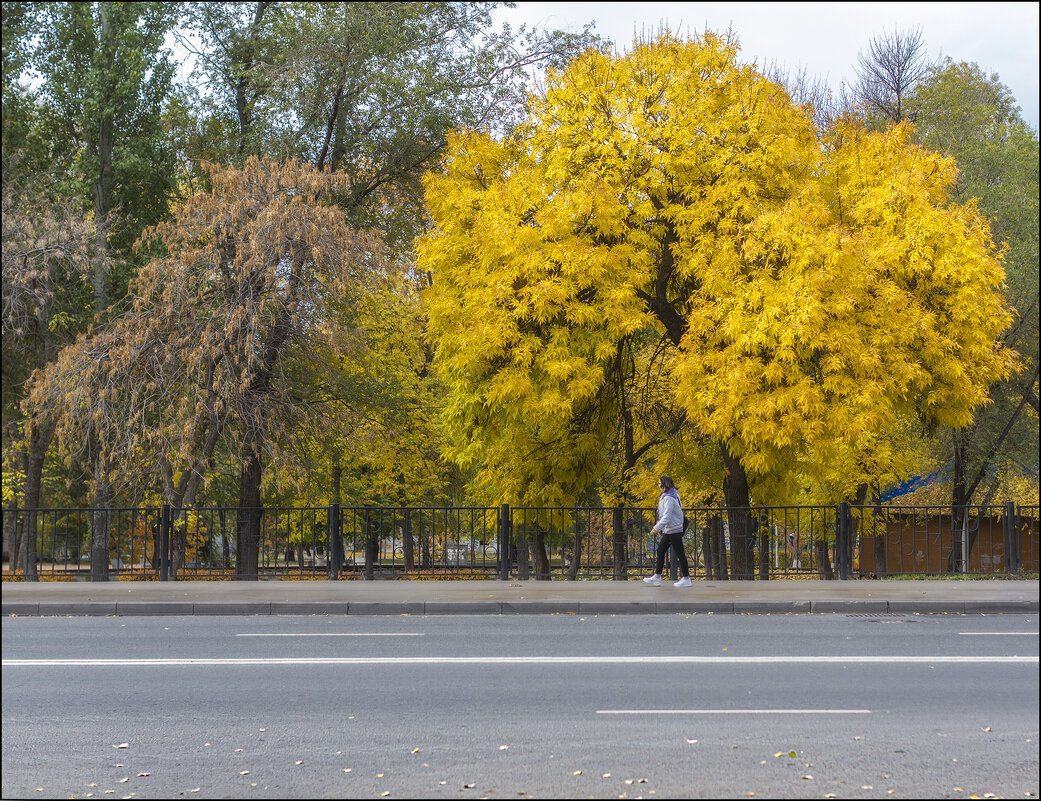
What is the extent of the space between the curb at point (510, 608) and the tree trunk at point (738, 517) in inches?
166

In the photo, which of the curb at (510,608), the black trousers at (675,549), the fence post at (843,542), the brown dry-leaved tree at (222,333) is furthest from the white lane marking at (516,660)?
the brown dry-leaved tree at (222,333)

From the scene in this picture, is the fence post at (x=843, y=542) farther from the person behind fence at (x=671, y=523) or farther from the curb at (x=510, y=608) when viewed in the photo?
the curb at (x=510, y=608)

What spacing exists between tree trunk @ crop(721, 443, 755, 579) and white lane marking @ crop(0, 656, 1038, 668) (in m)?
8.20

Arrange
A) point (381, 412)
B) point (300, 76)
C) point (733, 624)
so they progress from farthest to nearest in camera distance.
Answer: point (381, 412) < point (300, 76) < point (733, 624)

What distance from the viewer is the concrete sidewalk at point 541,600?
13.3 m

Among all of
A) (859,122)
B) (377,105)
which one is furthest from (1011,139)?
(377,105)

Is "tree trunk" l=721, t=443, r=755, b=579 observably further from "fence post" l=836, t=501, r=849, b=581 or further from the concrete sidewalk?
the concrete sidewalk

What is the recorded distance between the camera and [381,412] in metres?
24.1

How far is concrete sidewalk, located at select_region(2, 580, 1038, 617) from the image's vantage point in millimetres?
13297

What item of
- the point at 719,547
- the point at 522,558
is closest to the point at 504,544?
the point at 522,558

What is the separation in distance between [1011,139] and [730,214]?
50.2ft

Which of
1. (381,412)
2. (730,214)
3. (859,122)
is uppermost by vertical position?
(859,122)

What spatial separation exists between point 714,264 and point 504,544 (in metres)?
6.38

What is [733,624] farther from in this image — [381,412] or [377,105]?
[377,105]
